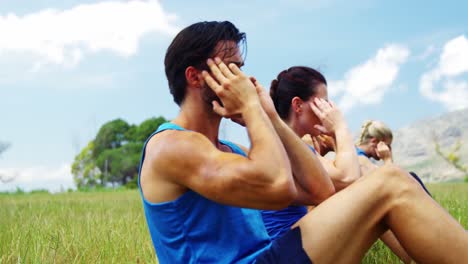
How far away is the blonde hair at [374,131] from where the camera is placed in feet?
18.7

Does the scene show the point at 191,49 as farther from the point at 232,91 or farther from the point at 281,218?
the point at 281,218

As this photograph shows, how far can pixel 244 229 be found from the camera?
2.32m

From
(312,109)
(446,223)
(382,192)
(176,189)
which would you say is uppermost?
(312,109)

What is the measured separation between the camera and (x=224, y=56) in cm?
254

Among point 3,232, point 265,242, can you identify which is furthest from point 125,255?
point 265,242

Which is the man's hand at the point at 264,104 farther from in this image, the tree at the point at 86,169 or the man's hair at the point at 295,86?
the tree at the point at 86,169

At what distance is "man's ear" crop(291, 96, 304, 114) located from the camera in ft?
12.2

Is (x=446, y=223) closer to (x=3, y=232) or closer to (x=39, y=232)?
(x=39, y=232)

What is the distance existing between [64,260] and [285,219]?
1.68 meters

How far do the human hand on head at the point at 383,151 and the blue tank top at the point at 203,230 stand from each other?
360 centimetres

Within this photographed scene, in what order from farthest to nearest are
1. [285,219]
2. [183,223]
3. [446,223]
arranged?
[285,219]
[446,223]
[183,223]

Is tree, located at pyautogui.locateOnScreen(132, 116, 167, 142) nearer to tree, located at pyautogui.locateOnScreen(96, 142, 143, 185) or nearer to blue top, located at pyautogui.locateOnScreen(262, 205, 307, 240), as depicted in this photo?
tree, located at pyautogui.locateOnScreen(96, 142, 143, 185)

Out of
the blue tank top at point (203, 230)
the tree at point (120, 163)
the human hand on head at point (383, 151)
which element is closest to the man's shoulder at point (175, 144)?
the blue tank top at point (203, 230)

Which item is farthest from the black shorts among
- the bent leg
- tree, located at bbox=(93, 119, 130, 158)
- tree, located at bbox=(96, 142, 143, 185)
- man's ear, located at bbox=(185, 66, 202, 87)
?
tree, located at bbox=(93, 119, 130, 158)
